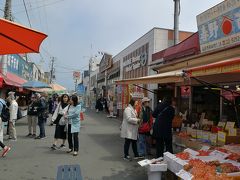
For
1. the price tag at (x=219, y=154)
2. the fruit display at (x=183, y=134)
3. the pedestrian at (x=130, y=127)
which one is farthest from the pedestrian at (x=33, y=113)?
the price tag at (x=219, y=154)

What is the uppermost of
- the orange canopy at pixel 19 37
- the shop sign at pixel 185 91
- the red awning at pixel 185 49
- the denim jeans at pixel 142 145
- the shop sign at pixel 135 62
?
the shop sign at pixel 135 62

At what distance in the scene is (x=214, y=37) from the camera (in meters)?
9.28

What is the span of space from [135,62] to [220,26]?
50.5ft

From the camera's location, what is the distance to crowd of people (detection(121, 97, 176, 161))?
8.48 meters

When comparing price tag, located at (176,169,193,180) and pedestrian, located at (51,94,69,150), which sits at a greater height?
pedestrian, located at (51,94,69,150)

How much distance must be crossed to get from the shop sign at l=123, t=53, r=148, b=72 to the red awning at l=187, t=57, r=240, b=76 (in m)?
15.7

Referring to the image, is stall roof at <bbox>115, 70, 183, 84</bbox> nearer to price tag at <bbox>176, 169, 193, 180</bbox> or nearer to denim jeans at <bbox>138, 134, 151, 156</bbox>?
denim jeans at <bbox>138, 134, 151, 156</bbox>

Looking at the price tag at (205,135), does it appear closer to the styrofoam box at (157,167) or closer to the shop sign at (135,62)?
the styrofoam box at (157,167)

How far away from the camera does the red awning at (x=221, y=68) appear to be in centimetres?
462

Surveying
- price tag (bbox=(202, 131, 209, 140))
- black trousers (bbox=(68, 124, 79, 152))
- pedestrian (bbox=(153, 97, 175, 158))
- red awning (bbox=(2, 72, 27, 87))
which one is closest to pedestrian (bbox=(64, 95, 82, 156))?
black trousers (bbox=(68, 124, 79, 152))

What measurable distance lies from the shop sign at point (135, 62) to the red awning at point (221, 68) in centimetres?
1573

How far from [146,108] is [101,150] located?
7.79ft

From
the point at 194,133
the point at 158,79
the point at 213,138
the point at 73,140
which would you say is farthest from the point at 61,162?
the point at 213,138

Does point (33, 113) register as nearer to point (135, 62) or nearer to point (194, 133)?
point (194, 133)
